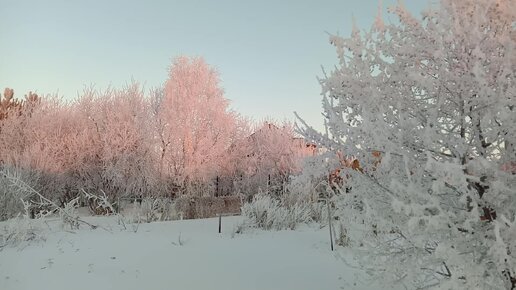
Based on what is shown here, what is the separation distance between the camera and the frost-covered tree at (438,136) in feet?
9.65

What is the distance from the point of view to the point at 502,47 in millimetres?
3512

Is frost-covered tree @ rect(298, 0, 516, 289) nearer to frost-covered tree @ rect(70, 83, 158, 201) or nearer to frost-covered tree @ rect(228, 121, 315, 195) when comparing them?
frost-covered tree @ rect(70, 83, 158, 201)

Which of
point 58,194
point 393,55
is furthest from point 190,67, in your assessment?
point 393,55

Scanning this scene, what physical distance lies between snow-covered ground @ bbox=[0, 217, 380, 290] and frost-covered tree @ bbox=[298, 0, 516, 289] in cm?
210

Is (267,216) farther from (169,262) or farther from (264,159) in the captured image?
(264,159)

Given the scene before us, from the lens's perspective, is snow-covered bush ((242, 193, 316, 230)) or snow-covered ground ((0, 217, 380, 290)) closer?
snow-covered ground ((0, 217, 380, 290))

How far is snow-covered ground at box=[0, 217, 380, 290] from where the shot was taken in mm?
6273

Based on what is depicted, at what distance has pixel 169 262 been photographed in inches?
276

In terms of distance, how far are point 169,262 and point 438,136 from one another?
16.8 feet

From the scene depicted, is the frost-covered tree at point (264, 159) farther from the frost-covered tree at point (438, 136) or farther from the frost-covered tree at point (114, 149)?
the frost-covered tree at point (438, 136)

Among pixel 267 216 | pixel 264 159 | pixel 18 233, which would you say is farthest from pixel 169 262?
pixel 264 159

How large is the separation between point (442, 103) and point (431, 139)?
1.54 feet

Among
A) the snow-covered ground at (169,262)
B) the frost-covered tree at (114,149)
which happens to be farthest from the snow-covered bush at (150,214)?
the frost-covered tree at (114,149)

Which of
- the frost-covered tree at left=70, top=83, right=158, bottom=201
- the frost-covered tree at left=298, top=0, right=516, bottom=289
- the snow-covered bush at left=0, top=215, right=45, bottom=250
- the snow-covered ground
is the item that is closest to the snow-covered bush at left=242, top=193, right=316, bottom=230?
the snow-covered ground
